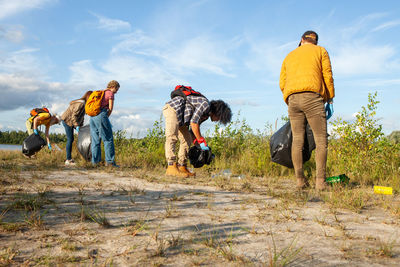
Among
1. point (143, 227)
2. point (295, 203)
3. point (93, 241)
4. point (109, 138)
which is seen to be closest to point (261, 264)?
point (143, 227)

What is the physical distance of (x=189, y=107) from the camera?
4.98m

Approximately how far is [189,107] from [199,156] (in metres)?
0.82

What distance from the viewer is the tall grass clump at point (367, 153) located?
4801 mm

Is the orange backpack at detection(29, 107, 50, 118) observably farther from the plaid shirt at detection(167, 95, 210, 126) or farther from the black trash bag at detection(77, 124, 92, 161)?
the plaid shirt at detection(167, 95, 210, 126)

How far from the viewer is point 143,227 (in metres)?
2.08

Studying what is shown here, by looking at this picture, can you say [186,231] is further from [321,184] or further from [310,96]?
[310,96]

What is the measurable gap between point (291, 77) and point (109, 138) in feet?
12.6

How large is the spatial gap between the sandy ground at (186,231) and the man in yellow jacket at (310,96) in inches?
38.6

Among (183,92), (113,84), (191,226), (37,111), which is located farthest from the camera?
(37,111)

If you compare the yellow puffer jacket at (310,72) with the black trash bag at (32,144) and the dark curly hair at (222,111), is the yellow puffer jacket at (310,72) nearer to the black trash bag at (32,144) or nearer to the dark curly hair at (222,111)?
the dark curly hair at (222,111)

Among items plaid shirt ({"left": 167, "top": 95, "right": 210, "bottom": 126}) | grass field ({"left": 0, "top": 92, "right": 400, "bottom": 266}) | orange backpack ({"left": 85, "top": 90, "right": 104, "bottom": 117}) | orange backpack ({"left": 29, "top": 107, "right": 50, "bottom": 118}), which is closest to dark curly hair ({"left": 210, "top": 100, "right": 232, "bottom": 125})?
plaid shirt ({"left": 167, "top": 95, "right": 210, "bottom": 126})

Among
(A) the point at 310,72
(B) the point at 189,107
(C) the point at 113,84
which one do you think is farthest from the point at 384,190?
(C) the point at 113,84

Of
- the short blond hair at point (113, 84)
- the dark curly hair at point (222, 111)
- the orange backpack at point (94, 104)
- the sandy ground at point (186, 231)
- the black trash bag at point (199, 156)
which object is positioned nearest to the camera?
the sandy ground at point (186, 231)

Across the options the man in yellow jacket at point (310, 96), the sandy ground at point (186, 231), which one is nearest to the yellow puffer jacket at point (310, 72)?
the man in yellow jacket at point (310, 96)
